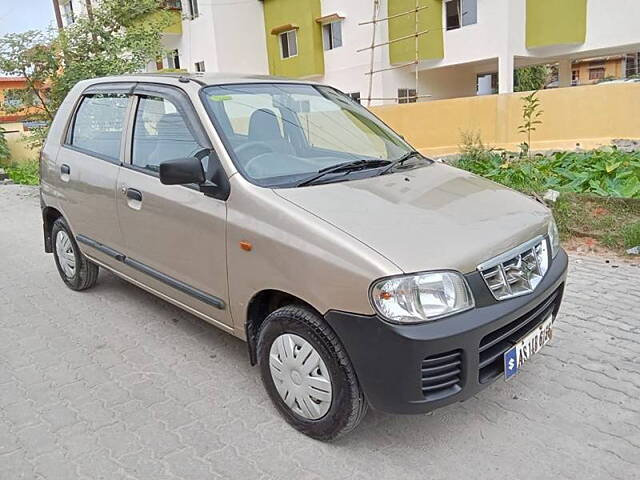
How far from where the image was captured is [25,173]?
15.5 m

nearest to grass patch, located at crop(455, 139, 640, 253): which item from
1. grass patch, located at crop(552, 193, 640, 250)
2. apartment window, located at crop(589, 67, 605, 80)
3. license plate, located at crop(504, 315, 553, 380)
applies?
grass patch, located at crop(552, 193, 640, 250)

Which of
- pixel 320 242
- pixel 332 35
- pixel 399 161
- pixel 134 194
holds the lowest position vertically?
pixel 320 242

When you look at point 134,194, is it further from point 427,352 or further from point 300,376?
point 427,352

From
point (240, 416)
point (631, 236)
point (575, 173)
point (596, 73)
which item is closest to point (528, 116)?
point (575, 173)

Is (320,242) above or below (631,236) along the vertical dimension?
above

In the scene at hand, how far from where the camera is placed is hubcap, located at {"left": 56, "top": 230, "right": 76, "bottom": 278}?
476 cm

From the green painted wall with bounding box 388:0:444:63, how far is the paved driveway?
47.6ft

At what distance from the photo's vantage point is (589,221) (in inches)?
226

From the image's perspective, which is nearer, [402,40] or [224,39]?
[402,40]

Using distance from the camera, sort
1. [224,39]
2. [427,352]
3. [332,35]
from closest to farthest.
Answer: [427,352] → [332,35] → [224,39]

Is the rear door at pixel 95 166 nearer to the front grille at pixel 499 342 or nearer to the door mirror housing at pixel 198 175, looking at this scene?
the door mirror housing at pixel 198 175

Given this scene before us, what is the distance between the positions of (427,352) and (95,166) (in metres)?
2.97

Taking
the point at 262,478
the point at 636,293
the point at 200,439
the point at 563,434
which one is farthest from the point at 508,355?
the point at 636,293

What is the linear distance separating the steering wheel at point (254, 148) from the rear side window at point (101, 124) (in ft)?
4.09
